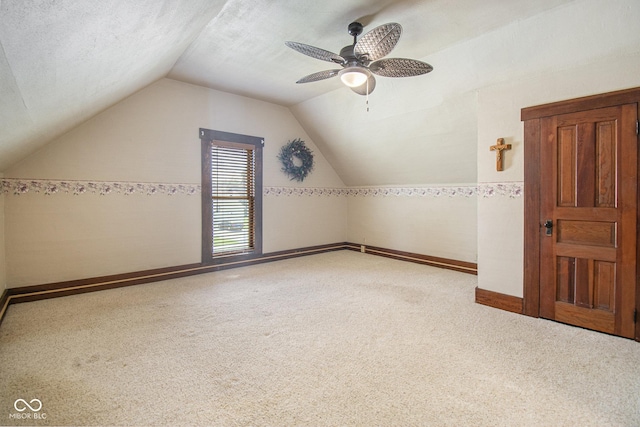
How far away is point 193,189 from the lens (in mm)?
4504

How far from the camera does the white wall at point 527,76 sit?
243 cm

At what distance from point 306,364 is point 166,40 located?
9.16ft

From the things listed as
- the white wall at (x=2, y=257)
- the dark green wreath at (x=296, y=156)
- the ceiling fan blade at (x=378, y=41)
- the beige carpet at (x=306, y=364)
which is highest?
the ceiling fan blade at (x=378, y=41)

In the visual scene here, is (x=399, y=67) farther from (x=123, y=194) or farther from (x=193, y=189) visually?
(x=123, y=194)

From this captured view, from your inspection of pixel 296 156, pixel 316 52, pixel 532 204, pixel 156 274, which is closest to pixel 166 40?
pixel 316 52

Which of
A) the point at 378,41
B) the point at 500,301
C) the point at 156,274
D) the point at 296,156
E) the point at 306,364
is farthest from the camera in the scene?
the point at 296,156

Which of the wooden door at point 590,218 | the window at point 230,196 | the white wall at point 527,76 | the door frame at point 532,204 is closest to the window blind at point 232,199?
the window at point 230,196

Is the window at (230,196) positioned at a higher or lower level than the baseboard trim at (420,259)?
higher

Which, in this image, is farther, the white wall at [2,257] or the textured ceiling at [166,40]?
the white wall at [2,257]

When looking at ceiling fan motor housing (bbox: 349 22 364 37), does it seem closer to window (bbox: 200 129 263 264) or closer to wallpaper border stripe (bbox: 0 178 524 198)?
wallpaper border stripe (bbox: 0 178 524 198)

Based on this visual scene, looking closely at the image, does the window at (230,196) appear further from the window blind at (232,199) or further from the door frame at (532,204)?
the door frame at (532,204)

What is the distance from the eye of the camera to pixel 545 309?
2.89m

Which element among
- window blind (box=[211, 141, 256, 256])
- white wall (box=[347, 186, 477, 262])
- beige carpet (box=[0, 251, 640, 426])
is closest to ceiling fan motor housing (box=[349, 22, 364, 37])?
beige carpet (box=[0, 251, 640, 426])

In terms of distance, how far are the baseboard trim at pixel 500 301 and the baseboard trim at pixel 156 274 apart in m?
1.36
